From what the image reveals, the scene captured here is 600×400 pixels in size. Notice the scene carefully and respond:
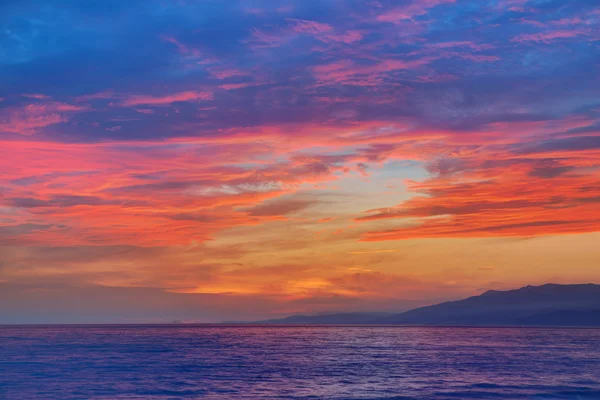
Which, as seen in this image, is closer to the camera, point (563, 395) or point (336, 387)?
point (563, 395)

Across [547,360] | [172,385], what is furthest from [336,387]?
[547,360]

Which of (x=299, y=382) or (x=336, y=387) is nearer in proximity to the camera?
(x=336, y=387)

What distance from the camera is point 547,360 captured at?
80875mm

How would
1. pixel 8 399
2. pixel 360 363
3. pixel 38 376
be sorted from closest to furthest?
pixel 8 399 → pixel 38 376 → pixel 360 363

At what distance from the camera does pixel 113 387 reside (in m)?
50.8

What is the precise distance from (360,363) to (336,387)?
2554 centimetres

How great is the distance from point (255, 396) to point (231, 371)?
66.5 ft

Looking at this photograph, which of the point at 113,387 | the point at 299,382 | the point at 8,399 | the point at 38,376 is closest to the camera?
the point at 8,399

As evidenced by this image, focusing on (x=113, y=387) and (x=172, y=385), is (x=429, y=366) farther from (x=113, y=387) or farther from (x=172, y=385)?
(x=113, y=387)

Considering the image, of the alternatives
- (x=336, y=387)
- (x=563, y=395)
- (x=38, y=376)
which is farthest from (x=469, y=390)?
(x=38, y=376)

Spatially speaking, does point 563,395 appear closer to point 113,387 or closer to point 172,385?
point 172,385

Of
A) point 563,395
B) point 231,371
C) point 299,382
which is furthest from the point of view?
point 231,371

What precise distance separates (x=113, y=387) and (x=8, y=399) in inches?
345

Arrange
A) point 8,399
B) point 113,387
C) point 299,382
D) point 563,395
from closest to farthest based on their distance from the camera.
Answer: point 8,399 < point 563,395 < point 113,387 < point 299,382
